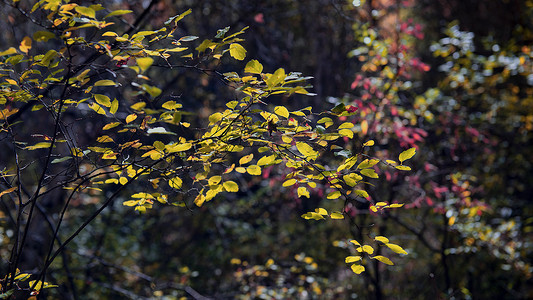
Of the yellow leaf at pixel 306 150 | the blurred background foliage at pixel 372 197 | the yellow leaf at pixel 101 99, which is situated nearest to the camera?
the yellow leaf at pixel 101 99

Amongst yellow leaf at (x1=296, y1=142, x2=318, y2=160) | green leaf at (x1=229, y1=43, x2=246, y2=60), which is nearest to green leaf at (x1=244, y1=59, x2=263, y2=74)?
green leaf at (x1=229, y1=43, x2=246, y2=60)

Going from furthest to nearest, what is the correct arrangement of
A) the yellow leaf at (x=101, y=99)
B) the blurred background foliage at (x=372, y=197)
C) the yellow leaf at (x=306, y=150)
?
1. the blurred background foliage at (x=372, y=197)
2. the yellow leaf at (x=306, y=150)
3. the yellow leaf at (x=101, y=99)

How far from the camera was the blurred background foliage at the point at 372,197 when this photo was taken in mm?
3545

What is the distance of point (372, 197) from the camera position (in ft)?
Result: 10.9

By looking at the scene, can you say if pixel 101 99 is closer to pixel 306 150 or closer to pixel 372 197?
pixel 306 150

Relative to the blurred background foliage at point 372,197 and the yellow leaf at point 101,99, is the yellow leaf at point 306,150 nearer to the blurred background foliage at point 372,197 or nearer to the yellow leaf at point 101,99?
the yellow leaf at point 101,99

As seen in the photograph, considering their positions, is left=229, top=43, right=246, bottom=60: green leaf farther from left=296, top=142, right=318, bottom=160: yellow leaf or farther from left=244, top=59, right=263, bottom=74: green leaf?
left=296, top=142, right=318, bottom=160: yellow leaf

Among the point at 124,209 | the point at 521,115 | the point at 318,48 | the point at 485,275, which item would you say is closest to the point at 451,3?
the point at 318,48

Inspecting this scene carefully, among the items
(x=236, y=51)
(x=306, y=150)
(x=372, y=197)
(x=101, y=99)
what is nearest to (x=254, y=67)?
(x=236, y=51)

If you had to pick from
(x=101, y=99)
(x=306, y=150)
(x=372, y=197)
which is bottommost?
(x=372, y=197)

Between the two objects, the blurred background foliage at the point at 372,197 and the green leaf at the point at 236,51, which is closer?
the green leaf at the point at 236,51

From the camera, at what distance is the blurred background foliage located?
140 inches

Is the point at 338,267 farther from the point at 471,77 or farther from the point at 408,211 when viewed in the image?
the point at 471,77

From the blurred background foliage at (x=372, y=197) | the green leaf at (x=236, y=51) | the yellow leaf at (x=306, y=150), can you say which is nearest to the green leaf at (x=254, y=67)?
the green leaf at (x=236, y=51)
